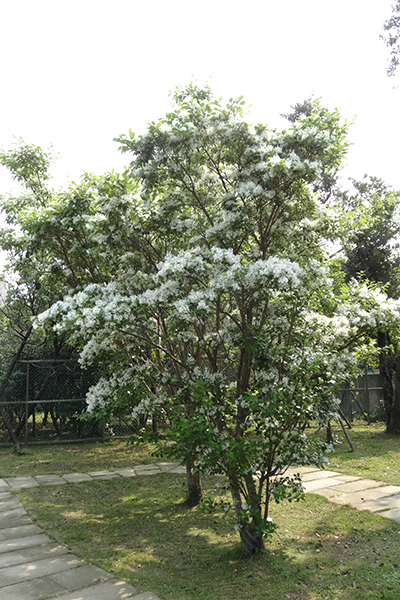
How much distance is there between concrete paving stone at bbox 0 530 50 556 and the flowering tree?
1.39m

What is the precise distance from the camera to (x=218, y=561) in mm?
4102

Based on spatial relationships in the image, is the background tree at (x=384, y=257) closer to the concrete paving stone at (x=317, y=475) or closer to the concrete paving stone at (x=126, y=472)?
the concrete paving stone at (x=317, y=475)

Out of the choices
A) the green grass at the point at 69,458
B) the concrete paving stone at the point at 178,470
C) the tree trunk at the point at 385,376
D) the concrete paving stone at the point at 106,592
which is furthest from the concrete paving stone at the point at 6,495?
the tree trunk at the point at 385,376

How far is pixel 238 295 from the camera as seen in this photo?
165 inches

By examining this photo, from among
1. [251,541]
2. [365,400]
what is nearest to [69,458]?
[251,541]

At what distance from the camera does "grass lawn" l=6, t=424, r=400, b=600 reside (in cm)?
352

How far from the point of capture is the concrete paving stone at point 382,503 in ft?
17.3

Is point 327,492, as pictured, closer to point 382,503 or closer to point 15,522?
point 382,503

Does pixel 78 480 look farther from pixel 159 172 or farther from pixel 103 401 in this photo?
pixel 159 172

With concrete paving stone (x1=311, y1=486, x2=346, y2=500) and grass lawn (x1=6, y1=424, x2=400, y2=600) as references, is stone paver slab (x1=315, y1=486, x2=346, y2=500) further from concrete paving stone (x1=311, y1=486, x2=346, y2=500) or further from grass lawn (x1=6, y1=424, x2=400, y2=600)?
grass lawn (x1=6, y1=424, x2=400, y2=600)

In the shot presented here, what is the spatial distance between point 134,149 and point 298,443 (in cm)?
321

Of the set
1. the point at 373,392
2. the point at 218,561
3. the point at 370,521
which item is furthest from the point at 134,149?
the point at 373,392

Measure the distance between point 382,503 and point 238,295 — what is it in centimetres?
338

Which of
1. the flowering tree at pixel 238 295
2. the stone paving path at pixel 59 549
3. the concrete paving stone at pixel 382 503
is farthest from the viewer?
the concrete paving stone at pixel 382 503
